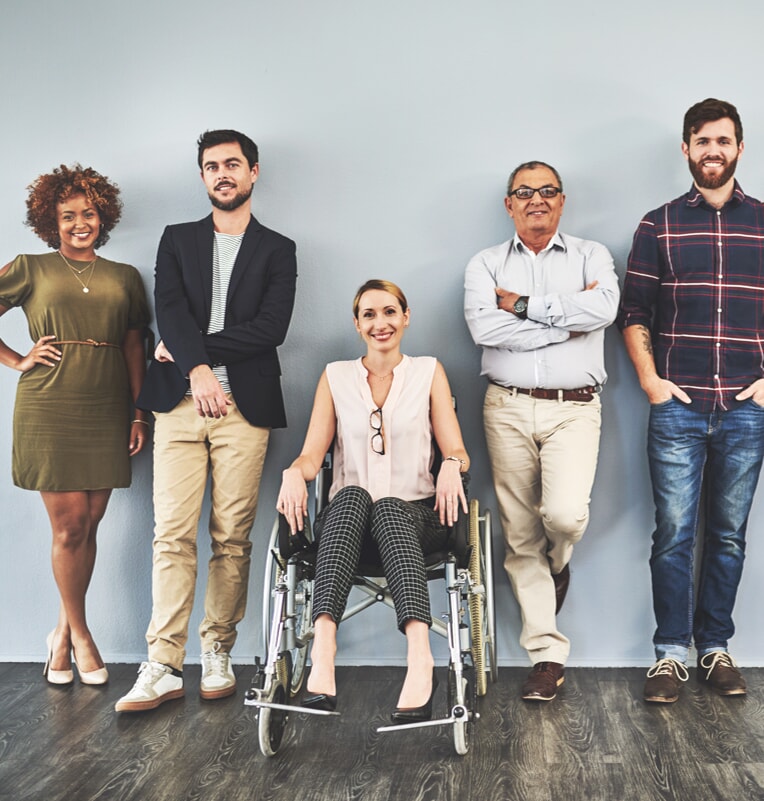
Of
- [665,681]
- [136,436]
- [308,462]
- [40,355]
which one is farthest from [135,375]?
[665,681]

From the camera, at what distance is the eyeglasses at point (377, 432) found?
2916 mm

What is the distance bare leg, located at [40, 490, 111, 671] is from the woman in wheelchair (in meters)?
0.96

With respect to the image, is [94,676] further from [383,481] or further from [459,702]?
[459,702]

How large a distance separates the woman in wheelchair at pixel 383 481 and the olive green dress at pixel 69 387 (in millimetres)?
842

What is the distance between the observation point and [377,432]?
2.93 metres

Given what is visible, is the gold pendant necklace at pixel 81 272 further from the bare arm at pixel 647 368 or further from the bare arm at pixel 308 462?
the bare arm at pixel 647 368

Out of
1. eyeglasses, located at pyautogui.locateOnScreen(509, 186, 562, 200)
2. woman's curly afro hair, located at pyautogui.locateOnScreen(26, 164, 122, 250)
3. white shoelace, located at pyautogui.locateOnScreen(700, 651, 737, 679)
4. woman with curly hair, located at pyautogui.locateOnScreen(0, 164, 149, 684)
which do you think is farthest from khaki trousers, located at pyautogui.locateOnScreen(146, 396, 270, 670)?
white shoelace, located at pyautogui.locateOnScreen(700, 651, 737, 679)

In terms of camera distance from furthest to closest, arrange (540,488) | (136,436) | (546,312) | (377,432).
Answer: (136,436) < (540,488) < (546,312) < (377,432)

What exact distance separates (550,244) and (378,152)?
78 cm

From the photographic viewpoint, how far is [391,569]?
8.40ft

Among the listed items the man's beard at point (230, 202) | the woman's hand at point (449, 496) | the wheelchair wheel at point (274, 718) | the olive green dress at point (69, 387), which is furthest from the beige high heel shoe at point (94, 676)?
the man's beard at point (230, 202)

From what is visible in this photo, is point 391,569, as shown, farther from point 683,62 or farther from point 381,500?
point 683,62

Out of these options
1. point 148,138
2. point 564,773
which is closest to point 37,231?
point 148,138

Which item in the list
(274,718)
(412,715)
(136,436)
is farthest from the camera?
(136,436)
